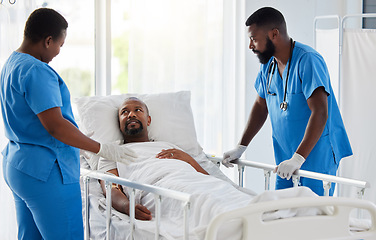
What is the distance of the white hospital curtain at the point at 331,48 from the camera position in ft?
10.4

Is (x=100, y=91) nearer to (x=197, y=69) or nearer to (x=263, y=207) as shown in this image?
(x=197, y=69)

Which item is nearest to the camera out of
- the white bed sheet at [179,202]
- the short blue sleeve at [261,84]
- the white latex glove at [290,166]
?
the white bed sheet at [179,202]

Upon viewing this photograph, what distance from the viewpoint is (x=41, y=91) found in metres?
1.88

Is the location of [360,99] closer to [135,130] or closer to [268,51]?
[268,51]

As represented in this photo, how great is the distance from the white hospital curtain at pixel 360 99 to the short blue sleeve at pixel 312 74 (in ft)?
2.36

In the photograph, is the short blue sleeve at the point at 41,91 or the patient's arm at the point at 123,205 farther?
the patient's arm at the point at 123,205

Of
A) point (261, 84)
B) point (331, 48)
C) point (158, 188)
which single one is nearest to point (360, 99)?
point (331, 48)

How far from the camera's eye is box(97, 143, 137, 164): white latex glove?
2074 mm

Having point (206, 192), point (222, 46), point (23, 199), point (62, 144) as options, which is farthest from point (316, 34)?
point (23, 199)

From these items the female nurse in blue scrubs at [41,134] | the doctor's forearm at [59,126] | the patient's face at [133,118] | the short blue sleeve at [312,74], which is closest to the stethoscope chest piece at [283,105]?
the short blue sleeve at [312,74]

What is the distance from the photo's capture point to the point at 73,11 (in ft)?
11.3

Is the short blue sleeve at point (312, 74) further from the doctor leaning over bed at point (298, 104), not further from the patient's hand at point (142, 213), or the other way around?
the patient's hand at point (142, 213)

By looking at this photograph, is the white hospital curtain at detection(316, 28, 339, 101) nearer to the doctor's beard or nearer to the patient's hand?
the doctor's beard

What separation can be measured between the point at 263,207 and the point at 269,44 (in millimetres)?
1186
